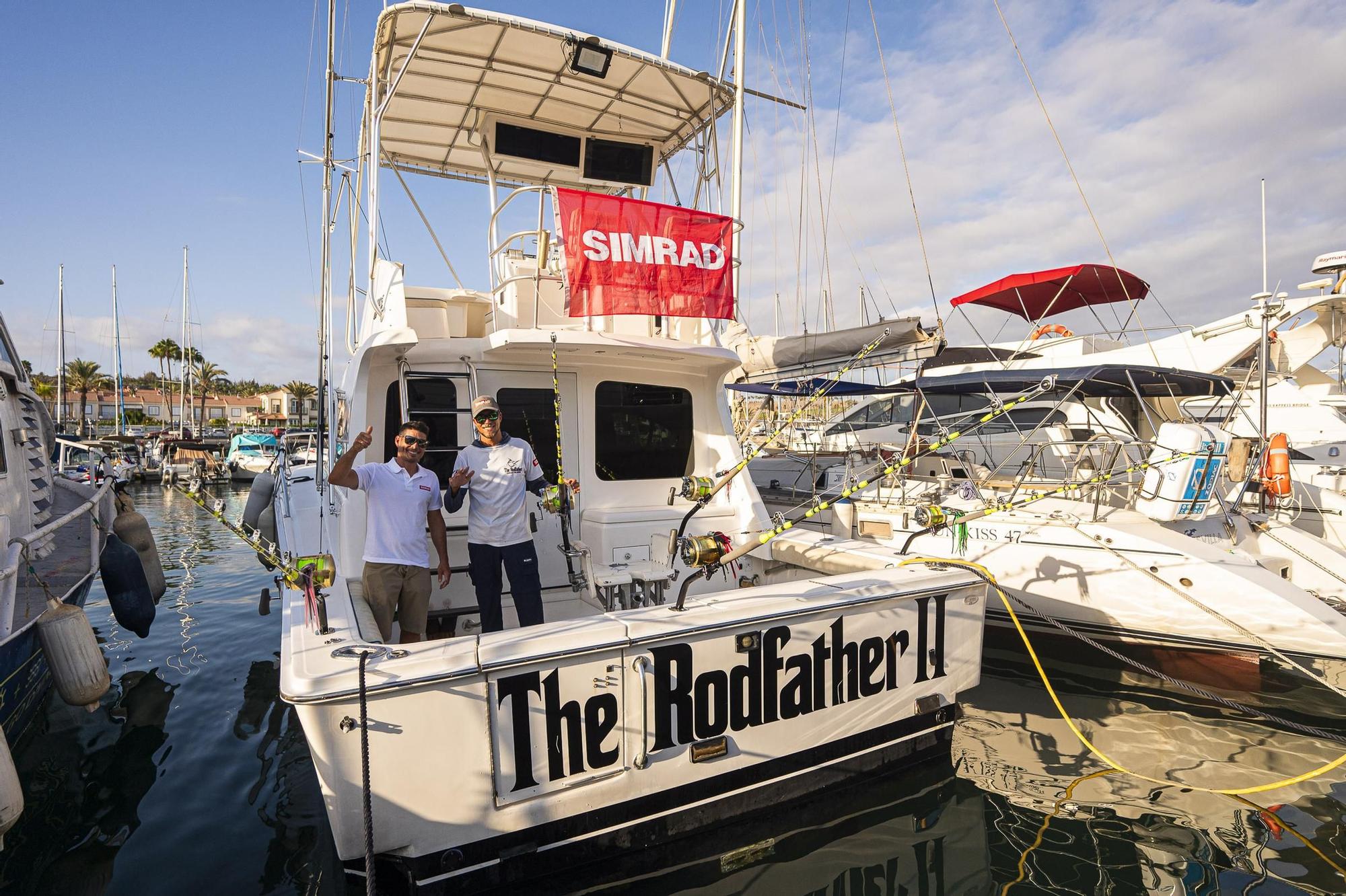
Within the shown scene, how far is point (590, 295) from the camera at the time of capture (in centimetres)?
484

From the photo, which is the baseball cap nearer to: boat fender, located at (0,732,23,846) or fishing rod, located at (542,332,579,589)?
fishing rod, located at (542,332,579,589)

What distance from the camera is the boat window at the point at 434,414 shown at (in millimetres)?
4859

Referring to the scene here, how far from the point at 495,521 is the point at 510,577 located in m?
0.35

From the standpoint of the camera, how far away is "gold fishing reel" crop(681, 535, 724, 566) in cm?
340

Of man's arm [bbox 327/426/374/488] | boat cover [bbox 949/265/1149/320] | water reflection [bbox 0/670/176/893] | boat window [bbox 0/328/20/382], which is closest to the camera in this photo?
water reflection [bbox 0/670/176/893]

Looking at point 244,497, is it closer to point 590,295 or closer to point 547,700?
point 590,295

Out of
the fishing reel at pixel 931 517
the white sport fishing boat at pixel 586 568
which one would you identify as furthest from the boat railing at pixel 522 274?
the fishing reel at pixel 931 517

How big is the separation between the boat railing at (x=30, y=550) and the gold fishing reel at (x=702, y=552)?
4.22m

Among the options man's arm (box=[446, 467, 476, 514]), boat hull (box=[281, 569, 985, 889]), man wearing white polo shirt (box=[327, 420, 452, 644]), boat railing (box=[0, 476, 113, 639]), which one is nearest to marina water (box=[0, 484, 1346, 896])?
boat hull (box=[281, 569, 985, 889])

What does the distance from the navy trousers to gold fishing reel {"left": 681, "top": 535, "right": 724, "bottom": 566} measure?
3.78 feet

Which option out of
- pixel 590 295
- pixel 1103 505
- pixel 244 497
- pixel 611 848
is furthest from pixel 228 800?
pixel 244 497

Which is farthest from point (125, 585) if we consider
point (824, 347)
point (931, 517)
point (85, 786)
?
point (824, 347)

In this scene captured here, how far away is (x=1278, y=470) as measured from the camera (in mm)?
8039

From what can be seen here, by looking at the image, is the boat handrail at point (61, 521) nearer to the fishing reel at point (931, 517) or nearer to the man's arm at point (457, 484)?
the man's arm at point (457, 484)
